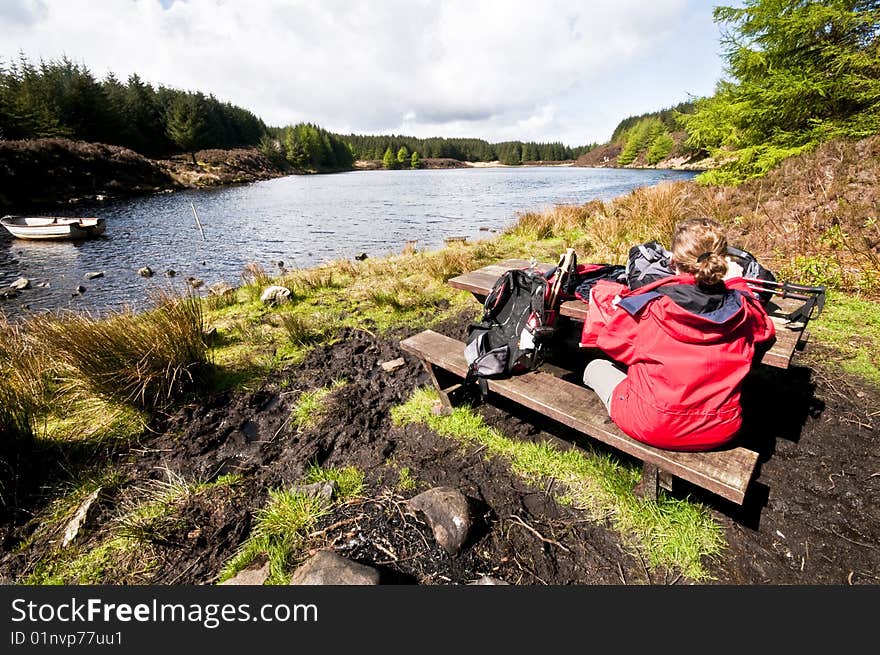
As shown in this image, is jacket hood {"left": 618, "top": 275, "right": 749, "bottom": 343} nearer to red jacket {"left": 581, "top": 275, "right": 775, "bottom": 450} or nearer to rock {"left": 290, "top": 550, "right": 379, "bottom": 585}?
red jacket {"left": 581, "top": 275, "right": 775, "bottom": 450}

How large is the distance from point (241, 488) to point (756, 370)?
4.63 meters

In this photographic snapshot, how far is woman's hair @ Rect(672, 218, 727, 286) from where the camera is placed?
5.82 feet

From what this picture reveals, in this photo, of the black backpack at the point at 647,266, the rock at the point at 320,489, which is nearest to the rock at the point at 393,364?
the rock at the point at 320,489

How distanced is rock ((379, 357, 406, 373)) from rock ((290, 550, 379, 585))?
2.29 metres

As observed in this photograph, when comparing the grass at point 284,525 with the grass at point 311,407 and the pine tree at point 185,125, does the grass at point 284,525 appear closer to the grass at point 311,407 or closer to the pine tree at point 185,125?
the grass at point 311,407

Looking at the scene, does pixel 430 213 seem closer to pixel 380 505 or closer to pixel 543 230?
pixel 543 230

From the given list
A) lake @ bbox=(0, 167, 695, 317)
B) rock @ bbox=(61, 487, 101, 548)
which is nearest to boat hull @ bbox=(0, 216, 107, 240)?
lake @ bbox=(0, 167, 695, 317)

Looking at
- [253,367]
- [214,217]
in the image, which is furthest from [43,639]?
[214,217]

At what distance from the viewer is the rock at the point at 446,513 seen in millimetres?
2066

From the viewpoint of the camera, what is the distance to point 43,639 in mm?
1701

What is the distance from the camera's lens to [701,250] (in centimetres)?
202

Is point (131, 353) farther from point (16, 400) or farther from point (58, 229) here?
point (58, 229)

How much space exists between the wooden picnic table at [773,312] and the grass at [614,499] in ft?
3.86

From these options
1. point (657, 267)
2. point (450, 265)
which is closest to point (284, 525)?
point (657, 267)
